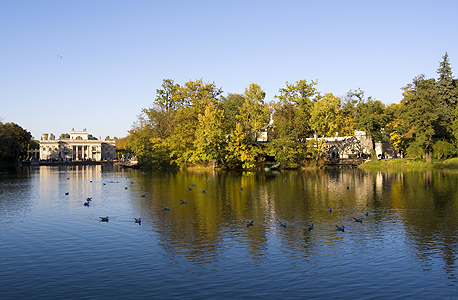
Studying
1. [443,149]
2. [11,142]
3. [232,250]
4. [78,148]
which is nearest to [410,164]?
[443,149]

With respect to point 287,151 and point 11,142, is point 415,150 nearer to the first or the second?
point 287,151

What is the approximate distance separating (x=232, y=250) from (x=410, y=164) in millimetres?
63743

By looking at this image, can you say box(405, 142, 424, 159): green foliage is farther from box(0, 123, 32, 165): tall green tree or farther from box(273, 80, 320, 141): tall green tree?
box(0, 123, 32, 165): tall green tree

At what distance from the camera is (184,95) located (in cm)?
8550

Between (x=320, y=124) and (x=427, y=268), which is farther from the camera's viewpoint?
(x=320, y=124)

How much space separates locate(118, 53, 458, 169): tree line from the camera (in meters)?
71.6

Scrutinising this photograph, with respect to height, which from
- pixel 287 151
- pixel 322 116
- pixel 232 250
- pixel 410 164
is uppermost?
pixel 322 116

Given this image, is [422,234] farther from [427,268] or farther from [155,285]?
[155,285]

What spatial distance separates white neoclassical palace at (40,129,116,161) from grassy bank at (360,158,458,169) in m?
126

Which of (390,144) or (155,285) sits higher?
(390,144)

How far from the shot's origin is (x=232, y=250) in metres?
18.6

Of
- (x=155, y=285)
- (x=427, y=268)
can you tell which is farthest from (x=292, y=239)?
(x=155, y=285)

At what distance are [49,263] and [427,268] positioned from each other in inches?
597

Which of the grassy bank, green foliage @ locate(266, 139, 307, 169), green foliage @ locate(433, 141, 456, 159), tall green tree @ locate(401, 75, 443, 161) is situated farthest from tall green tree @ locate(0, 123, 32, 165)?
green foliage @ locate(433, 141, 456, 159)
